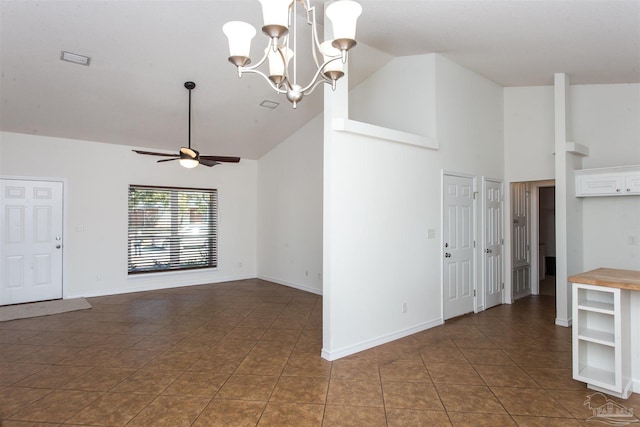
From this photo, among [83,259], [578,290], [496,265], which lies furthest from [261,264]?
[578,290]

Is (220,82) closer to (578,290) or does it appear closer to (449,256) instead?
(449,256)

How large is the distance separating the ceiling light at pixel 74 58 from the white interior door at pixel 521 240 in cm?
640

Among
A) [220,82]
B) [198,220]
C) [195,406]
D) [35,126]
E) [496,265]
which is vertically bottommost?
[195,406]

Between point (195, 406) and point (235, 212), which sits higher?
point (235, 212)

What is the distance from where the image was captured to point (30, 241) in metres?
5.66

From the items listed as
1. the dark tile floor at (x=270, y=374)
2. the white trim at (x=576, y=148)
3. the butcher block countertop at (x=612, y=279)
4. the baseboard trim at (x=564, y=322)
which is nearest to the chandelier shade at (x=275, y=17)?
the dark tile floor at (x=270, y=374)

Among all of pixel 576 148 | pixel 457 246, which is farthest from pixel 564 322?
pixel 576 148

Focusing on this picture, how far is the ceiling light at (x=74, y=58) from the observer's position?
392 centimetres

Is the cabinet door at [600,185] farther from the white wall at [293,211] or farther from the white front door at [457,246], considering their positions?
the white wall at [293,211]

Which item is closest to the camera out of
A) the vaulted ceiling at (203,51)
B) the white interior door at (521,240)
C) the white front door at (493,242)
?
the vaulted ceiling at (203,51)

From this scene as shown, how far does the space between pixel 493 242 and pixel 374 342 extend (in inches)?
112

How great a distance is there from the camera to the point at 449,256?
4.79 meters

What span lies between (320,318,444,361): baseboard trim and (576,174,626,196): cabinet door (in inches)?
105

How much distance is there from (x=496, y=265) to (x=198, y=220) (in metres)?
5.64
